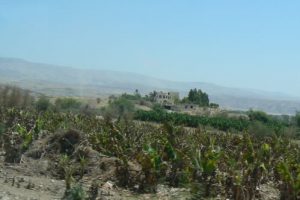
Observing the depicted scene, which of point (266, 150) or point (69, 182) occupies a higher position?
point (266, 150)

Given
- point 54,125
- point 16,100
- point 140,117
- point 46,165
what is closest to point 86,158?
point 46,165

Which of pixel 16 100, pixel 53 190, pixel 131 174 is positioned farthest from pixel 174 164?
pixel 16 100

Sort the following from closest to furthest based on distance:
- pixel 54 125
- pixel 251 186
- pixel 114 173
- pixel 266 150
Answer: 1. pixel 251 186
2. pixel 114 173
3. pixel 266 150
4. pixel 54 125

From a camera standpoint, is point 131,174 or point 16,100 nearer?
point 131,174

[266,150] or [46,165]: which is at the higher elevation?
[266,150]

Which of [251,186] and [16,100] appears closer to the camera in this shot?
[251,186]

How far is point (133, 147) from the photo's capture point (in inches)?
596

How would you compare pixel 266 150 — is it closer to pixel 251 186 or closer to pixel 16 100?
pixel 251 186

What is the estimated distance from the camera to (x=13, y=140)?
60.3 feet

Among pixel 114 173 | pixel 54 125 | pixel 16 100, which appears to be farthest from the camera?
pixel 16 100

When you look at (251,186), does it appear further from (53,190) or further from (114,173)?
(53,190)

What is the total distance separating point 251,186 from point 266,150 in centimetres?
360

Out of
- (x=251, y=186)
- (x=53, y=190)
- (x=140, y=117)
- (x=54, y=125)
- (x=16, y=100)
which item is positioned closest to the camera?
(x=251, y=186)

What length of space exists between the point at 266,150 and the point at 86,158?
506 cm
